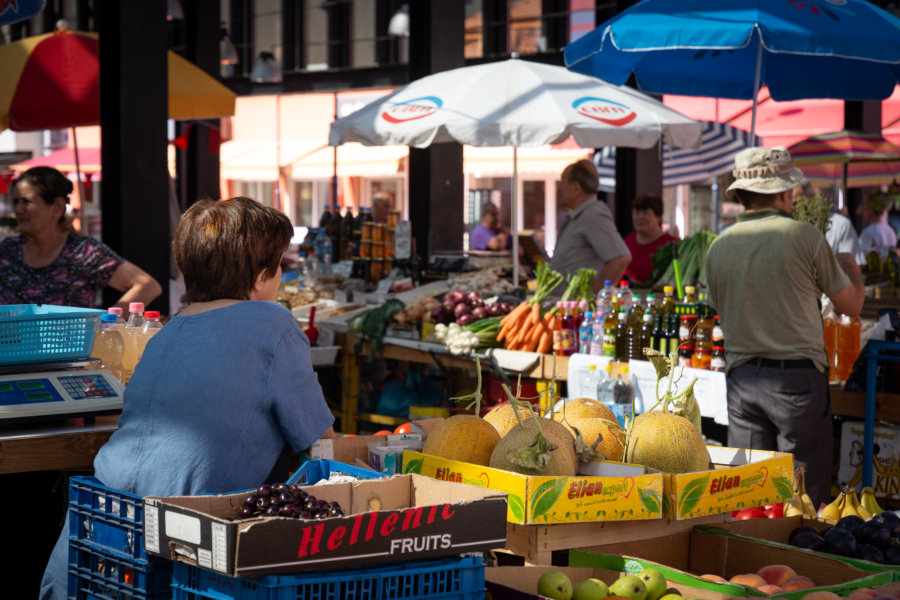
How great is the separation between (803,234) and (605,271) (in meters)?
2.74

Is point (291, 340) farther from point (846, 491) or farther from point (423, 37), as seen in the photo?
point (423, 37)

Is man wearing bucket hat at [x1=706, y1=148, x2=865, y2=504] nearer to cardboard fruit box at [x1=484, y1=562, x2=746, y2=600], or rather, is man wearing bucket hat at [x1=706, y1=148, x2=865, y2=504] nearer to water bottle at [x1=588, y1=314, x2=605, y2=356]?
water bottle at [x1=588, y1=314, x2=605, y2=356]

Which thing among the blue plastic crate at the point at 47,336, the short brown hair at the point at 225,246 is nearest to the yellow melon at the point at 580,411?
the short brown hair at the point at 225,246

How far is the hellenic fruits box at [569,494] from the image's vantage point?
2.66 m

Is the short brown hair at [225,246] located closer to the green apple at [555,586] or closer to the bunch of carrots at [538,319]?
the green apple at [555,586]

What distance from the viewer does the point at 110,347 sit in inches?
151

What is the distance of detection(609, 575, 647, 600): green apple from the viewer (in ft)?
8.45

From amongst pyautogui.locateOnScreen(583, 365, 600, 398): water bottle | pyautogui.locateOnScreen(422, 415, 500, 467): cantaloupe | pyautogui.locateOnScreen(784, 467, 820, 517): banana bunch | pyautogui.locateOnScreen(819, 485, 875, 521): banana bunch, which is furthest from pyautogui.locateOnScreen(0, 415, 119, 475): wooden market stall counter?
pyautogui.locateOnScreen(583, 365, 600, 398): water bottle

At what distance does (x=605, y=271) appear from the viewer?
7320mm

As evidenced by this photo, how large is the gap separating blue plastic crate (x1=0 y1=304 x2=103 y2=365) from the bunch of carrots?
330 cm

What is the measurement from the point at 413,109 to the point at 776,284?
3257mm

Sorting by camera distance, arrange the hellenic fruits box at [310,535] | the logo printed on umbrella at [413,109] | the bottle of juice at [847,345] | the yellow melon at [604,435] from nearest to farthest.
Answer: the hellenic fruits box at [310,535]
the yellow melon at [604,435]
the bottle of juice at [847,345]
the logo printed on umbrella at [413,109]

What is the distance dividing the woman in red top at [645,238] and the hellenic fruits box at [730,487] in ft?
18.9

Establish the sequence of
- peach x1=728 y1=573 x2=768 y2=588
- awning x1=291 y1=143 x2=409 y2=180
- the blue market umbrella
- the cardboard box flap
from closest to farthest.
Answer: the cardboard box flap, peach x1=728 y1=573 x2=768 y2=588, the blue market umbrella, awning x1=291 y1=143 x2=409 y2=180
